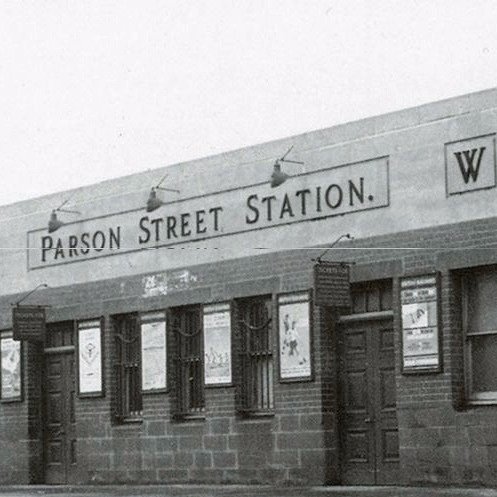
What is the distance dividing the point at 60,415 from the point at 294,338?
622 centimetres

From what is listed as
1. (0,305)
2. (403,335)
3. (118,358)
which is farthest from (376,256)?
(0,305)

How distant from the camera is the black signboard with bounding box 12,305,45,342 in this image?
25328 millimetres

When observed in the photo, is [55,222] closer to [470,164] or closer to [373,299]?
[373,299]

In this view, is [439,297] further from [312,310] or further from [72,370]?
[72,370]

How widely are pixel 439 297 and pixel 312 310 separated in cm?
237

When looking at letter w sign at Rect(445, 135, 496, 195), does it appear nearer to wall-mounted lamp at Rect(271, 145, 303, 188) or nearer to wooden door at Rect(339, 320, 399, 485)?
wooden door at Rect(339, 320, 399, 485)

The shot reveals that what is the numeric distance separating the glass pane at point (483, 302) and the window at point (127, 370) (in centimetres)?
676

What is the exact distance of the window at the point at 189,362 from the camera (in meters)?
23.1

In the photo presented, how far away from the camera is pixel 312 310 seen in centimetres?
2109

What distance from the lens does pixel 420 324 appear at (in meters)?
19.5

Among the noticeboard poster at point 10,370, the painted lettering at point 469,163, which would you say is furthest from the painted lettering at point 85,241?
the painted lettering at point 469,163

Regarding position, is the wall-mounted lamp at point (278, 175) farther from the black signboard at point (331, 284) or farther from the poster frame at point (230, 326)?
the poster frame at point (230, 326)

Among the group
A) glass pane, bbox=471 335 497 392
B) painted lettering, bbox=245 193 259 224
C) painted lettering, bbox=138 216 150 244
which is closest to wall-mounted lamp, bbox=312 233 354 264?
painted lettering, bbox=245 193 259 224

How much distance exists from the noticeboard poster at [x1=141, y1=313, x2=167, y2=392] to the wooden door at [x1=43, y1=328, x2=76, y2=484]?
218 centimetres
